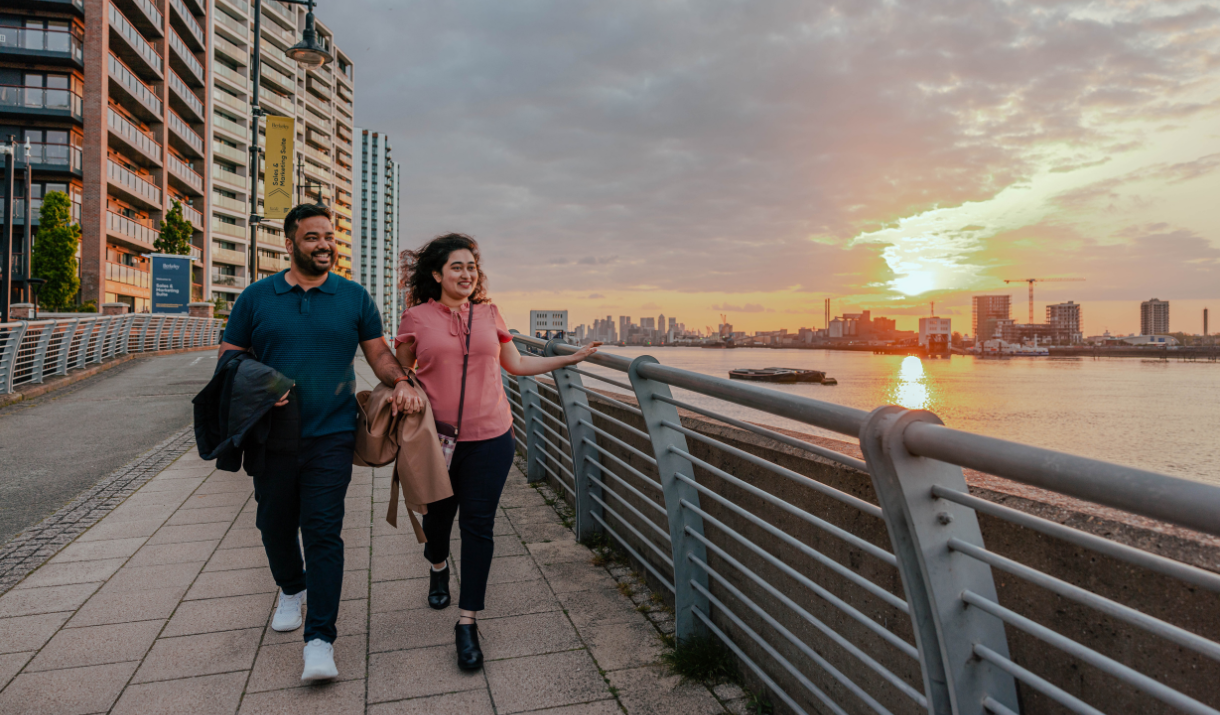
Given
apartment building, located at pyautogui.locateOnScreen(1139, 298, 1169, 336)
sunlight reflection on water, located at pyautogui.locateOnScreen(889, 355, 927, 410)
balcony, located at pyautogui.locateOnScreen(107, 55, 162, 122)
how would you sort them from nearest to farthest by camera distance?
balcony, located at pyautogui.locateOnScreen(107, 55, 162, 122), sunlight reflection on water, located at pyautogui.locateOnScreen(889, 355, 927, 410), apartment building, located at pyautogui.locateOnScreen(1139, 298, 1169, 336)

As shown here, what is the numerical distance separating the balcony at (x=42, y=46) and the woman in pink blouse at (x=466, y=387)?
4714 cm

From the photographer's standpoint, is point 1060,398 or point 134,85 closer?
point 134,85

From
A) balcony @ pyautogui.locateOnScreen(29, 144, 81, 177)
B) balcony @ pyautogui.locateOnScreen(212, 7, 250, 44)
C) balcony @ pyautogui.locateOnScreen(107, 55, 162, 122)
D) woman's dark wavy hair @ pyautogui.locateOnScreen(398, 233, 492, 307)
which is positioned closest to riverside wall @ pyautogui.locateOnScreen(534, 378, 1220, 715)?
woman's dark wavy hair @ pyautogui.locateOnScreen(398, 233, 492, 307)

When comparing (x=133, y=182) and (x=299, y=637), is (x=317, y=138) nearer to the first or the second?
(x=133, y=182)

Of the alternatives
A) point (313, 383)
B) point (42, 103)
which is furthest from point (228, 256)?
point (313, 383)

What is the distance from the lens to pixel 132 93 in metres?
43.6

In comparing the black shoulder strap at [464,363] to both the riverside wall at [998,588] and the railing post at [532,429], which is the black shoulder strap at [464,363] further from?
the railing post at [532,429]

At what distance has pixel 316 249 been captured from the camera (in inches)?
113

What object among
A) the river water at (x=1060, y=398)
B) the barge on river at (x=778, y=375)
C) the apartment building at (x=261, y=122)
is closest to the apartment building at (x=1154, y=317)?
the river water at (x=1060, y=398)

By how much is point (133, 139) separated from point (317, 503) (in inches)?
1997

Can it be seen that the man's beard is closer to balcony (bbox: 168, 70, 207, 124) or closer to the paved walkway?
the paved walkway

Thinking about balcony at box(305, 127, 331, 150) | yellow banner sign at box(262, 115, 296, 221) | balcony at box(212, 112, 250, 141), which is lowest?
yellow banner sign at box(262, 115, 296, 221)

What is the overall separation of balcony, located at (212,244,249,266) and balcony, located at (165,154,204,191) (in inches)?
360

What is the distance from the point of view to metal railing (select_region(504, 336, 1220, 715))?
1.11m
